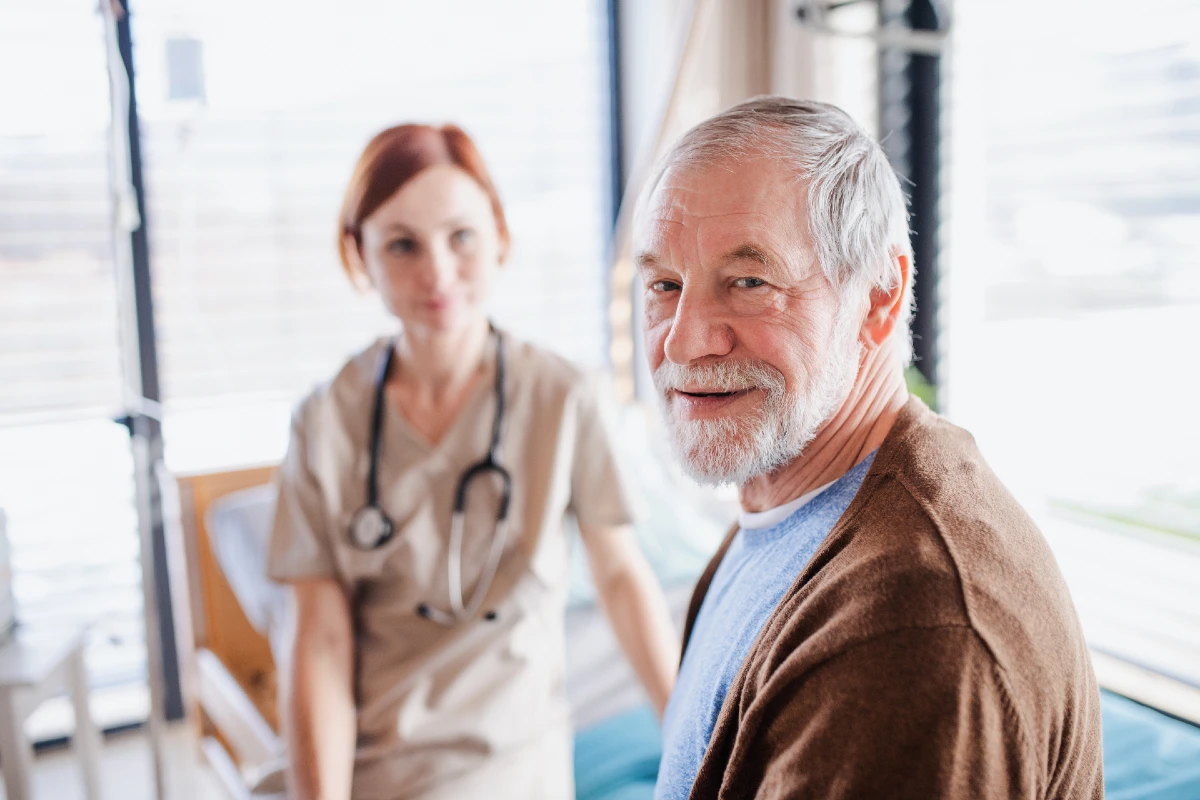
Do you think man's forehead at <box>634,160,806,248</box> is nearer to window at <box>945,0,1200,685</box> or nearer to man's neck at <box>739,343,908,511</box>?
man's neck at <box>739,343,908,511</box>

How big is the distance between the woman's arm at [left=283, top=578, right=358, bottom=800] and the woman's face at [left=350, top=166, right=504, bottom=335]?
39 centimetres

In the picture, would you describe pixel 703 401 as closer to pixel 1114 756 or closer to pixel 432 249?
pixel 432 249

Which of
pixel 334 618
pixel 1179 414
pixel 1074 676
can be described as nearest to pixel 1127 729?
pixel 1179 414

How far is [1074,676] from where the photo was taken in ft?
2.05

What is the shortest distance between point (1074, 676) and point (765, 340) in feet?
1.11

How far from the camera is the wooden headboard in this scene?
2.09m

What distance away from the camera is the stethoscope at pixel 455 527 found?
Answer: 50.0 inches

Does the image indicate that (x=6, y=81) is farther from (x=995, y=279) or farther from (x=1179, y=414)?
(x=1179, y=414)

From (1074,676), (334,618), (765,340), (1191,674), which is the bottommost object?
(1191,674)

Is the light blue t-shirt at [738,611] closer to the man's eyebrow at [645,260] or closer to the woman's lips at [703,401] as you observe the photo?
the woman's lips at [703,401]

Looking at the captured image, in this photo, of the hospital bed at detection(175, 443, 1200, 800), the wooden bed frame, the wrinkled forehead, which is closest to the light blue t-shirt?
the wrinkled forehead

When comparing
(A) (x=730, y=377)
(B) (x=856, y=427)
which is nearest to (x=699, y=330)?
(A) (x=730, y=377)

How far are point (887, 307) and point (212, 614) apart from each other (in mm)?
1796

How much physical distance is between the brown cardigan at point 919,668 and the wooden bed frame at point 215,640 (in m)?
1.54
